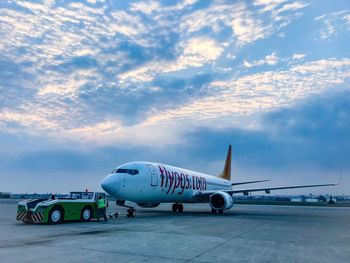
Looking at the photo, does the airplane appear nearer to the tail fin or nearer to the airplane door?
the airplane door

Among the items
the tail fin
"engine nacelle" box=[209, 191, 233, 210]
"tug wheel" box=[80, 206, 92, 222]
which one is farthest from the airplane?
the tail fin

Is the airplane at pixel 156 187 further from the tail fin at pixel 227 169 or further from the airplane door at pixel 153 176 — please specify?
the tail fin at pixel 227 169

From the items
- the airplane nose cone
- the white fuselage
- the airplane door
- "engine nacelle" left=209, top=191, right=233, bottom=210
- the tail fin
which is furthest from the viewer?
the tail fin

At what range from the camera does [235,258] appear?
807cm

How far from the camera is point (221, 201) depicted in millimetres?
27125

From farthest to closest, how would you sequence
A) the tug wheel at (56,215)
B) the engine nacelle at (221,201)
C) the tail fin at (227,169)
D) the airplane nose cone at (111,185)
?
Result: the tail fin at (227,169) < the engine nacelle at (221,201) < the airplane nose cone at (111,185) < the tug wheel at (56,215)

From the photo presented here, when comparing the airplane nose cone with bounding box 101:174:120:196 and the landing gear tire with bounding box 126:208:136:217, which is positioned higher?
the airplane nose cone with bounding box 101:174:120:196

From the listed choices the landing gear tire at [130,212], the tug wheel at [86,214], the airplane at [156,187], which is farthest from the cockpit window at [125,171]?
the tug wheel at [86,214]

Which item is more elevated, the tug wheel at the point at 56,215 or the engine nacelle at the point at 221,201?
the engine nacelle at the point at 221,201

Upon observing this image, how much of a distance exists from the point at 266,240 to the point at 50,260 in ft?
24.5

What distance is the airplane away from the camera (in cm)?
2112

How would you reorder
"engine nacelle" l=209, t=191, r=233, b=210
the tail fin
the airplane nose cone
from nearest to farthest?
the airplane nose cone → "engine nacelle" l=209, t=191, r=233, b=210 → the tail fin

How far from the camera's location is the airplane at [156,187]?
21125 millimetres

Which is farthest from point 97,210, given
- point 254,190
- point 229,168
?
point 229,168
